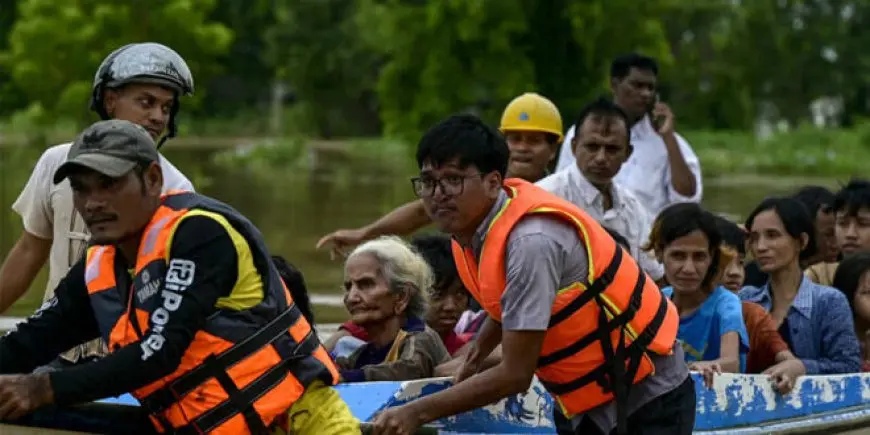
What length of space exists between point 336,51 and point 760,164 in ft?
73.3

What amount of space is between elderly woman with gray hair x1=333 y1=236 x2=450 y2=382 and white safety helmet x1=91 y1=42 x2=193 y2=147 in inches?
43.5

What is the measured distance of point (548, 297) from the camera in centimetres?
392

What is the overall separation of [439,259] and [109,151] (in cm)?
336

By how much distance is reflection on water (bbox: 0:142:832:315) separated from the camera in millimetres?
17234

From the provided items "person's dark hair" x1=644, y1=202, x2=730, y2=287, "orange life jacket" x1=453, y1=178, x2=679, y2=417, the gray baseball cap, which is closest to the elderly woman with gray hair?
"person's dark hair" x1=644, y1=202, x2=730, y2=287

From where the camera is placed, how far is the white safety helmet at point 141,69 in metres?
4.81

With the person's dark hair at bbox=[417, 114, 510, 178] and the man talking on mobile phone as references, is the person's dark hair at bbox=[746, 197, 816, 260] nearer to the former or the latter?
the man talking on mobile phone

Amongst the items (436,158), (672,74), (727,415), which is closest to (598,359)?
(436,158)

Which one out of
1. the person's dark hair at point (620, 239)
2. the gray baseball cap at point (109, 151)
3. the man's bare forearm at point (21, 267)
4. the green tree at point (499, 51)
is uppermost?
the green tree at point (499, 51)

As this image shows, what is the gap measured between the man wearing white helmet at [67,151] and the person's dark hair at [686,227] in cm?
188

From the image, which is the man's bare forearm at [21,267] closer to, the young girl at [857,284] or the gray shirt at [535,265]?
the gray shirt at [535,265]

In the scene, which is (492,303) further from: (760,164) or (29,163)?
(760,164)

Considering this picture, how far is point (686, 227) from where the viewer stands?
5.92 m

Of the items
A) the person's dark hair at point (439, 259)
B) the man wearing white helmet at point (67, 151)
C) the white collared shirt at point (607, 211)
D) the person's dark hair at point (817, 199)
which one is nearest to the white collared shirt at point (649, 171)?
the person's dark hair at point (817, 199)
